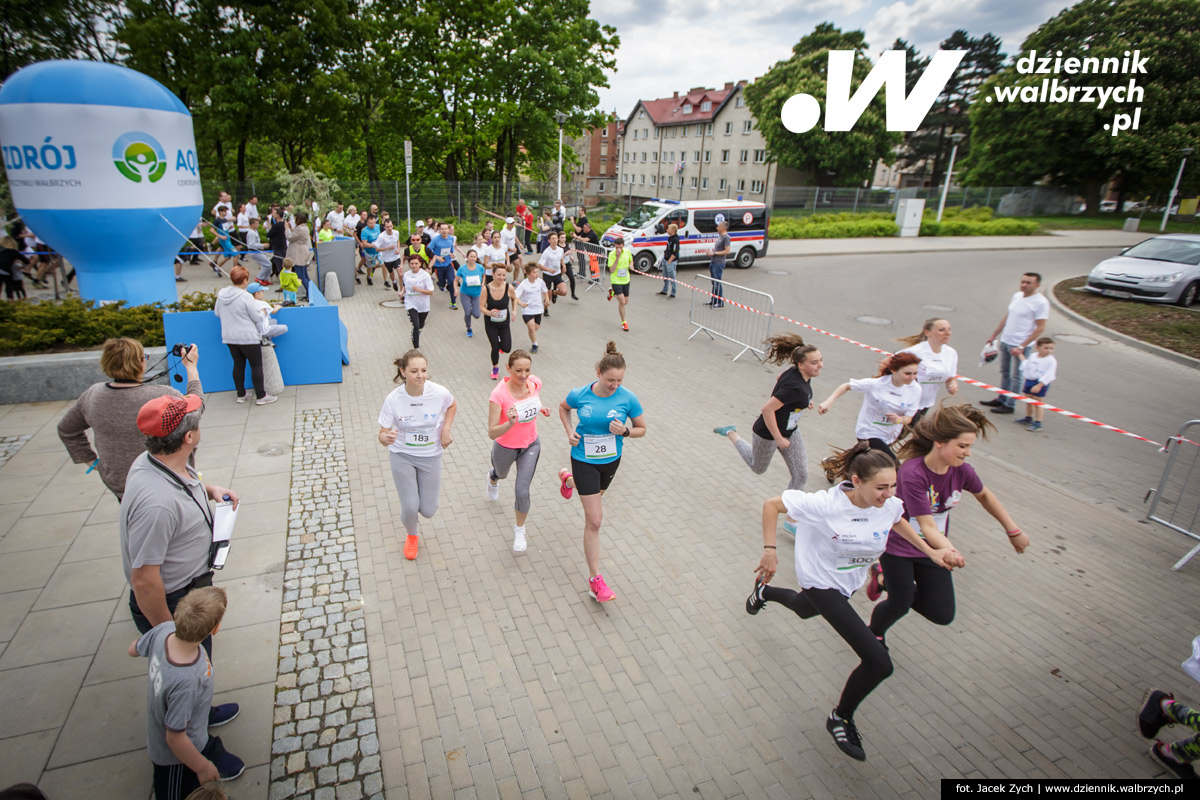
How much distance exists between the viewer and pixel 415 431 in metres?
4.98

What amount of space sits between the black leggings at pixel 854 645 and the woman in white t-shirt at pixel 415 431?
2942mm

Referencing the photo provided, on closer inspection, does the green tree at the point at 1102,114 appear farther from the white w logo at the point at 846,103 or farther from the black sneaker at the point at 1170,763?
the black sneaker at the point at 1170,763

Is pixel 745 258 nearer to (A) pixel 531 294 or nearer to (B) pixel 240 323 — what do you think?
(A) pixel 531 294

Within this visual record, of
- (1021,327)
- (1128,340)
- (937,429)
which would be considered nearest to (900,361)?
(937,429)

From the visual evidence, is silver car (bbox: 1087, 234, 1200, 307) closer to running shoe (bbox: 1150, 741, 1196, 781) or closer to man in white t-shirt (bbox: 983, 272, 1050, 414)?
man in white t-shirt (bbox: 983, 272, 1050, 414)

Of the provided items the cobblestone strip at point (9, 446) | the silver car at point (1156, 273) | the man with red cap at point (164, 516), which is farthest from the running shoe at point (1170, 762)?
the silver car at point (1156, 273)

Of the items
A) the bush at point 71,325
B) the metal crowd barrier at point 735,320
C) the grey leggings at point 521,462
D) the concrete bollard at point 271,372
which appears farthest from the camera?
the metal crowd barrier at point 735,320

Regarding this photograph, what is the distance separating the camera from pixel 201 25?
886 inches

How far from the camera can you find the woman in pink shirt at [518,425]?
517 cm

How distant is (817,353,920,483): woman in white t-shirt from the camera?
18.3 feet

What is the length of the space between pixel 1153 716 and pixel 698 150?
6415 centimetres

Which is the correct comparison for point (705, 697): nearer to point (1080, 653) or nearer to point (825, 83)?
point (1080, 653)

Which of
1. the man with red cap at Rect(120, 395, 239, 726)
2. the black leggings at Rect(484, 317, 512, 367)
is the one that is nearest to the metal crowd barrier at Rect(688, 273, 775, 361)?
the black leggings at Rect(484, 317, 512, 367)

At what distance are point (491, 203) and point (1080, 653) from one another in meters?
25.2
